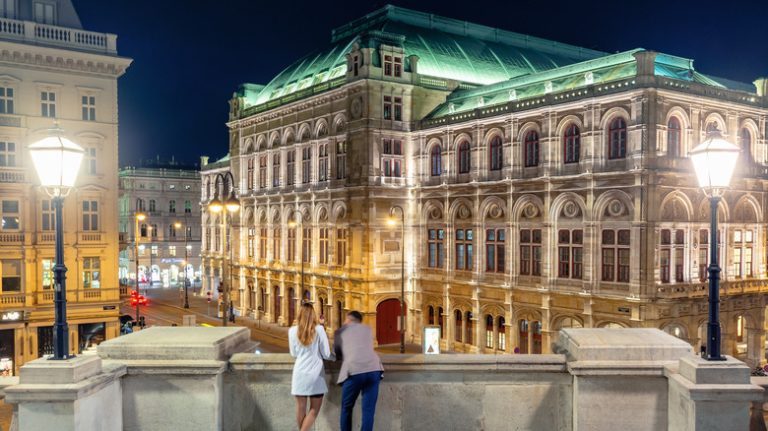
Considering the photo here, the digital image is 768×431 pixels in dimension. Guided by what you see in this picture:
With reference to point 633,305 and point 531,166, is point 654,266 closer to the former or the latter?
point 633,305

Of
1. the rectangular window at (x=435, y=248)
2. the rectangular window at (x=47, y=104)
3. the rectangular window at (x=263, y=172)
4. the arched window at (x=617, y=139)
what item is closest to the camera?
the arched window at (x=617, y=139)

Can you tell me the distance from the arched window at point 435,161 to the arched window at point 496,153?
4902 millimetres

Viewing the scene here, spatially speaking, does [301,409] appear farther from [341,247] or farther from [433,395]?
[341,247]

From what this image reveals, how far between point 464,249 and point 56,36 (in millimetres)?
28026

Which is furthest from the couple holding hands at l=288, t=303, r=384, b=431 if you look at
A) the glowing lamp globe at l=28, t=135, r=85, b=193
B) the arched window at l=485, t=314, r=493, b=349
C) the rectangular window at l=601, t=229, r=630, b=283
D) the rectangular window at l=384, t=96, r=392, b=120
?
the rectangular window at l=384, t=96, r=392, b=120

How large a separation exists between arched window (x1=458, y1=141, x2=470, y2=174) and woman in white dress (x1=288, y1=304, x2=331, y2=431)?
36.3 metres

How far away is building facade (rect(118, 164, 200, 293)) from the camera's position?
90.9 m

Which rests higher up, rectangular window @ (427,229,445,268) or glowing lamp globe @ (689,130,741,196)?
glowing lamp globe @ (689,130,741,196)

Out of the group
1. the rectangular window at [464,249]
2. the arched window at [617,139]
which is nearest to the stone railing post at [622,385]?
the arched window at [617,139]

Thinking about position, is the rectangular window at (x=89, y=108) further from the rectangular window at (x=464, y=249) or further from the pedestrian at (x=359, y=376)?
the pedestrian at (x=359, y=376)

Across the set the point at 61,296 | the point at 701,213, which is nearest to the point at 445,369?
the point at 61,296

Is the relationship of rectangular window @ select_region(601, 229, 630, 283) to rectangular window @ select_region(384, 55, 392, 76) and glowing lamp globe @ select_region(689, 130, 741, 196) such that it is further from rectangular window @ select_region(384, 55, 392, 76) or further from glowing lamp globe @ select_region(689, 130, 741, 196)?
glowing lamp globe @ select_region(689, 130, 741, 196)

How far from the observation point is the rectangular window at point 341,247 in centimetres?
4928

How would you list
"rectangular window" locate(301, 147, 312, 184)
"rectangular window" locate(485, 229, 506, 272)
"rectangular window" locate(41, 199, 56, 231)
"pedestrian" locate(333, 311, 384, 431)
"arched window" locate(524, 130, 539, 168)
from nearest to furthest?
1. "pedestrian" locate(333, 311, 384, 431)
2. "rectangular window" locate(41, 199, 56, 231)
3. "arched window" locate(524, 130, 539, 168)
4. "rectangular window" locate(485, 229, 506, 272)
5. "rectangular window" locate(301, 147, 312, 184)
